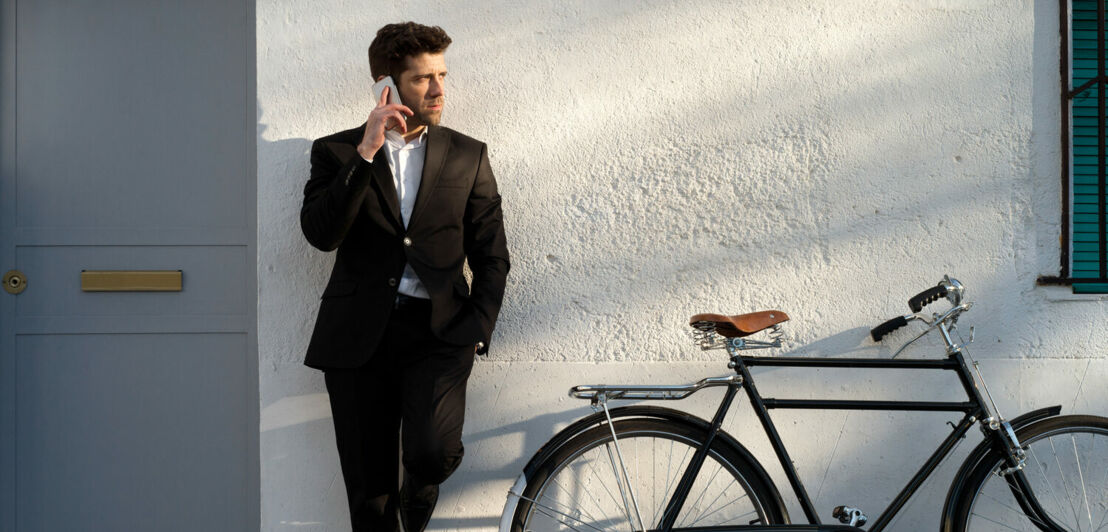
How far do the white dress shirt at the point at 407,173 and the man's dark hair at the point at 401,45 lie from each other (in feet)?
0.75

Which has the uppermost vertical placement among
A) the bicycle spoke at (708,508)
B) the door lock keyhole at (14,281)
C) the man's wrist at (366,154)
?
the man's wrist at (366,154)

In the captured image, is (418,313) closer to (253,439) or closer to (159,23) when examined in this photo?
(253,439)

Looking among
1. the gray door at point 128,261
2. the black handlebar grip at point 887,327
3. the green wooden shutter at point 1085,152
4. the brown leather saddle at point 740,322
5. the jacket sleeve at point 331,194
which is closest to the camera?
the jacket sleeve at point 331,194

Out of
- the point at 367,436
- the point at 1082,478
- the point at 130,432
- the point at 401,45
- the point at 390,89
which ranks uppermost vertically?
the point at 401,45

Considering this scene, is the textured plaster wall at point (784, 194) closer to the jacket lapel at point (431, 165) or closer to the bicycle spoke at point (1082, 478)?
the bicycle spoke at point (1082, 478)

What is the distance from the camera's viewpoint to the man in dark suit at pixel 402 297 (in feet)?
8.54

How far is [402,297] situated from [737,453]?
1259 millimetres

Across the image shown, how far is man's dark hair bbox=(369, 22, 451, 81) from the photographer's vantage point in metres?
2.61

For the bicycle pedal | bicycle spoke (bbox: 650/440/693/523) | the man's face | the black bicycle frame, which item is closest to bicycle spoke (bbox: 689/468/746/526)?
bicycle spoke (bbox: 650/440/693/523)

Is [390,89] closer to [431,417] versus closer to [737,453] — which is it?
[431,417]

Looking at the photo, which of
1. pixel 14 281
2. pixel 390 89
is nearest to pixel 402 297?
pixel 390 89

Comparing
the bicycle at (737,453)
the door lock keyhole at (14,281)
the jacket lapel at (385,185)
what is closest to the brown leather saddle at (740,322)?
the bicycle at (737,453)

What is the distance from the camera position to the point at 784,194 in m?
3.02

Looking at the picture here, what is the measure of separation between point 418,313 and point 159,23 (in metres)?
1.77
